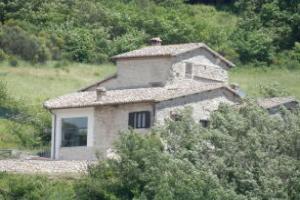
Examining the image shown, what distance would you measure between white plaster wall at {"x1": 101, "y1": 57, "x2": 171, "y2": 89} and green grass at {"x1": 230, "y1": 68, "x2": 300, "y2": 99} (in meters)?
13.0

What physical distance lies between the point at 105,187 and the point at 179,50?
15425mm

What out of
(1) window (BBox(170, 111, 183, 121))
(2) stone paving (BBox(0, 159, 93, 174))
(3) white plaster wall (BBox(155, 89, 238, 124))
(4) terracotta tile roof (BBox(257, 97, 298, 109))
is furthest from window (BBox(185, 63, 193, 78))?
(2) stone paving (BBox(0, 159, 93, 174))

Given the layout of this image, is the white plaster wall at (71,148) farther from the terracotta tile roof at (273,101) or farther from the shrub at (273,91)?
the shrub at (273,91)

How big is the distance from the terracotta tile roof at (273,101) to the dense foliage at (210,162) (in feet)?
21.7

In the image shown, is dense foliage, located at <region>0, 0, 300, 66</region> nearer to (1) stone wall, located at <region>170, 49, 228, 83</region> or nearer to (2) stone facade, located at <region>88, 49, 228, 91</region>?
(2) stone facade, located at <region>88, 49, 228, 91</region>

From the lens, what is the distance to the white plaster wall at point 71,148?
77.9m

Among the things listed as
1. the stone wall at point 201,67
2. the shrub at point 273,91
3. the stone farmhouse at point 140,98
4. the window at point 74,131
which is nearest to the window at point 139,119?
the stone farmhouse at point 140,98

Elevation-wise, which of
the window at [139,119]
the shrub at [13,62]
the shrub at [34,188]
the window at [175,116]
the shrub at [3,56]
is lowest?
the shrub at [34,188]

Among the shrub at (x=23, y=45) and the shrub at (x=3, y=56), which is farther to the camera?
the shrub at (x=23, y=45)

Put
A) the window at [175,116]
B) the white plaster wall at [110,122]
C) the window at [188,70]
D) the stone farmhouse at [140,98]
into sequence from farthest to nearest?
the window at [188,70] < the white plaster wall at [110,122] < the stone farmhouse at [140,98] < the window at [175,116]

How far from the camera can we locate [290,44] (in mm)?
112562

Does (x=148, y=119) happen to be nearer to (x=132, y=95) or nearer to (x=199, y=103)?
(x=132, y=95)

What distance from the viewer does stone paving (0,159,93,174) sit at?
71.6 metres

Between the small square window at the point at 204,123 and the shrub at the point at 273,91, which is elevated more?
the shrub at the point at 273,91
